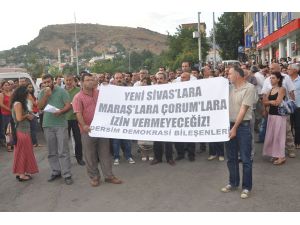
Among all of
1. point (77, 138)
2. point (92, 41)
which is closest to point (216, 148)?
point (77, 138)

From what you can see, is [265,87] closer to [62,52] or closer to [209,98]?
[209,98]

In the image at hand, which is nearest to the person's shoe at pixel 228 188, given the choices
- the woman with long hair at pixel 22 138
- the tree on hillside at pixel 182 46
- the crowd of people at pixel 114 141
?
the crowd of people at pixel 114 141

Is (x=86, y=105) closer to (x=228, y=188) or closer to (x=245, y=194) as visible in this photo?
(x=228, y=188)

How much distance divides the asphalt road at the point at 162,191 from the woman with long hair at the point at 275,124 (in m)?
0.22

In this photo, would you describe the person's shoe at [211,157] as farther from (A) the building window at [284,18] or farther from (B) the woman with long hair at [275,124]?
(A) the building window at [284,18]

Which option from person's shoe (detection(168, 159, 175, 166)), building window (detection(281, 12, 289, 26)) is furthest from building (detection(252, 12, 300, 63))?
person's shoe (detection(168, 159, 175, 166))

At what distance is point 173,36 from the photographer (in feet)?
149

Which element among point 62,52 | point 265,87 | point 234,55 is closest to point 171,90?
point 265,87

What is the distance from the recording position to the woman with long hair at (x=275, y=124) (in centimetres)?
728

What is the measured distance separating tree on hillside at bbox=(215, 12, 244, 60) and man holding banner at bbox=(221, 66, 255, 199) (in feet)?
169

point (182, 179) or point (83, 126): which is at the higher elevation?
point (83, 126)

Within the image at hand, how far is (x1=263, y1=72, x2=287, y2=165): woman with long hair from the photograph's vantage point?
7.28 m

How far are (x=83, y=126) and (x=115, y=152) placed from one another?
1960 millimetres

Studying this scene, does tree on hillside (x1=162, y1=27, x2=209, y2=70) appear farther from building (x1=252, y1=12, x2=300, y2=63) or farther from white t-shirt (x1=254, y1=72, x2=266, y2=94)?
white t-shirt (x1=254, y1=72, x2=266, y2=94)
